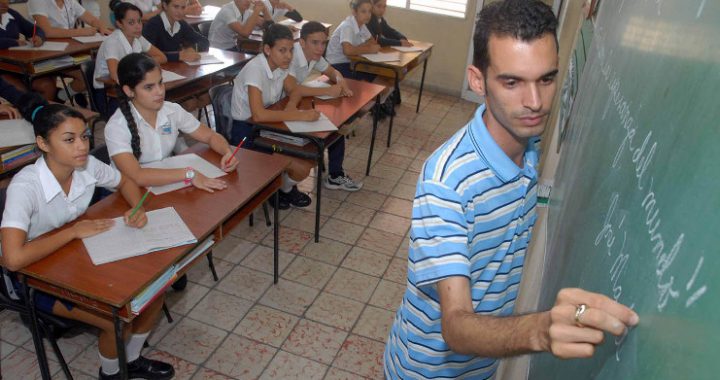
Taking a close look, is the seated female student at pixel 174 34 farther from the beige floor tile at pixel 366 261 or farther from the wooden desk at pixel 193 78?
the beige floor tile at pixel 366 261

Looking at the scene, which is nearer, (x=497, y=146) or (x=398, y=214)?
(x=497, y=146)

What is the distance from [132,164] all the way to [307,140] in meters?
1.14

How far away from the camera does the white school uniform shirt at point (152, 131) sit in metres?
2.33

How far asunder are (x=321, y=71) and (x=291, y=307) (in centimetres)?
209

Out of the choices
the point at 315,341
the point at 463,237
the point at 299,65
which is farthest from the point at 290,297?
the point at 463,237

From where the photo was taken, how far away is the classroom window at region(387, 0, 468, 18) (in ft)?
19.8

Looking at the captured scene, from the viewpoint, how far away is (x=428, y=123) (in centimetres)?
554

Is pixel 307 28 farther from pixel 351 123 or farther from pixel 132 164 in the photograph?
pixel 132 164

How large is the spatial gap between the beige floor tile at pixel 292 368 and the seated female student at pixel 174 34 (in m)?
2.75

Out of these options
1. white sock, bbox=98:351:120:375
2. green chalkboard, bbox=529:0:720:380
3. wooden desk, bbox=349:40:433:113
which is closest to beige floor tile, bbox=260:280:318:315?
white sock, bbox=98:351:120:375

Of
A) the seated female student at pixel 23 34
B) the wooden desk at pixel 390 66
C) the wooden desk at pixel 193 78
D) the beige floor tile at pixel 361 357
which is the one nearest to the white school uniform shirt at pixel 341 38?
the wooden desk at pixel 390 66

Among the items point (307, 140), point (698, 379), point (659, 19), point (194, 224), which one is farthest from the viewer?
point (307, 140)

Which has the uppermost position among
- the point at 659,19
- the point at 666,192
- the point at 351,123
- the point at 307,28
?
the point at 659,19

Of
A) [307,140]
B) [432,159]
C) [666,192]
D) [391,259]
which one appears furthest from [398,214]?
[666,192]
